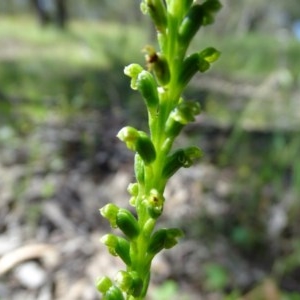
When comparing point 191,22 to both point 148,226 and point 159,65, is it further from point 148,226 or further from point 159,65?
point 148,226

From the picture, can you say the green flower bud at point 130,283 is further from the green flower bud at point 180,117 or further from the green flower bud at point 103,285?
the green flower bud at point 180,117

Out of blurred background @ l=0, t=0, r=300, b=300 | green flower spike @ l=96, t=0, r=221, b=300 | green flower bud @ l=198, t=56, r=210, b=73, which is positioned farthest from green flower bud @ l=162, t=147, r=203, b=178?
blurred background @ l=0, t=0, r=300, b=300

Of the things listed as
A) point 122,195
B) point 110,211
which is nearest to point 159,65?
point 110,211

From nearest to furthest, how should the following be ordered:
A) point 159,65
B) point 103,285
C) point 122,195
→ point 159,65, point 103,285, point 122,195

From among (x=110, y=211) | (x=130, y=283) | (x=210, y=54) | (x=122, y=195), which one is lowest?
(x=130, y=283)

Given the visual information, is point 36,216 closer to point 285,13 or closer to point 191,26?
point 191,26

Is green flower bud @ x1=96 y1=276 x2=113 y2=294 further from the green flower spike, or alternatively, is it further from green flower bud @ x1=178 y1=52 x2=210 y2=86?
green flower bud @ x1=178 y1=52 x2=210 y2=86

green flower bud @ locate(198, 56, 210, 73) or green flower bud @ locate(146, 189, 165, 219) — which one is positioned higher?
green flower bud @ locate(198, 56, 210, 73)

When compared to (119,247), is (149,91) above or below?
above
